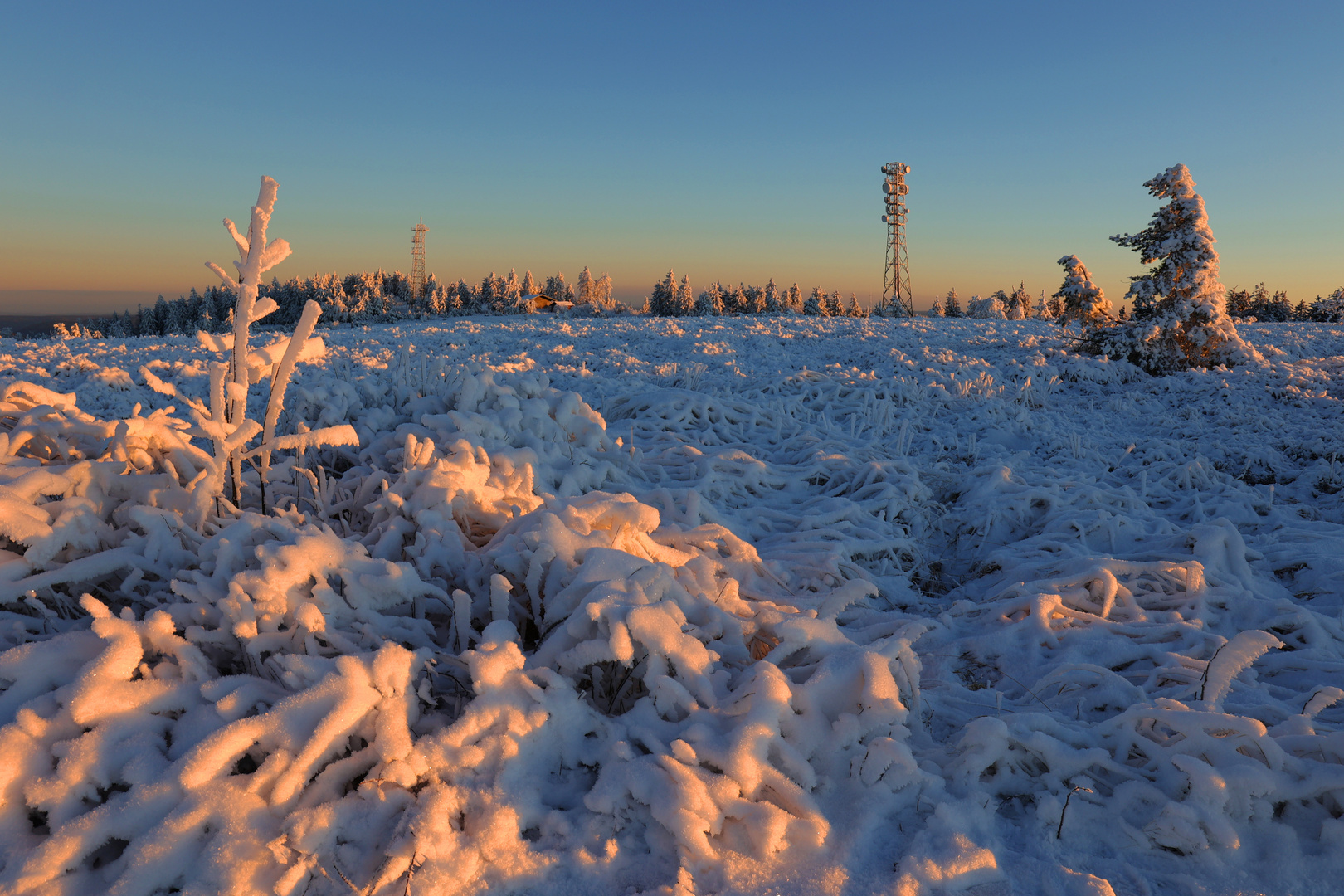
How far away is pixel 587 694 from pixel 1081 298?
18301mm

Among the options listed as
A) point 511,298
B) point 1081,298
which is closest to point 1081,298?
point 1081,298

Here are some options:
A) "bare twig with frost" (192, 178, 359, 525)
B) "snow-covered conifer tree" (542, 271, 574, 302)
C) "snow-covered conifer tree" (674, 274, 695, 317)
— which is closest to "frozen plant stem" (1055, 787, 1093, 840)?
"bare twig with frost" (192, 178, 359, 525)

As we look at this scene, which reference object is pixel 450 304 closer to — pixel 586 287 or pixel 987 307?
pixel 586 287

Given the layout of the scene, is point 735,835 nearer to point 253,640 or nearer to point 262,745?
point 262,745

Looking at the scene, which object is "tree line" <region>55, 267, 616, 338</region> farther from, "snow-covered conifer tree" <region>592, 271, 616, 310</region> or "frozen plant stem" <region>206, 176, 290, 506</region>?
"frozen plant stem" <region>206, 176, 290, 506</region>

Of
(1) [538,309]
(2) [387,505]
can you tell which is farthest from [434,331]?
(1) [538,309]

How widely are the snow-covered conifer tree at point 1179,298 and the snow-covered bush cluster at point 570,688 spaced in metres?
11.4

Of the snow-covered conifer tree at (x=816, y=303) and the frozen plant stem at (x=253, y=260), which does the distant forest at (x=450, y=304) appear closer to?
the snow-covered conifer tree at (x=816, y=303)

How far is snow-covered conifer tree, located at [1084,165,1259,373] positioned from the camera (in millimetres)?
13516

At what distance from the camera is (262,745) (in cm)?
191

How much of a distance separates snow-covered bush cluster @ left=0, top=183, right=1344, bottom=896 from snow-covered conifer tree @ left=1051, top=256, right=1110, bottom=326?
13.7 metres

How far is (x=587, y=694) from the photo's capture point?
7.69 ft

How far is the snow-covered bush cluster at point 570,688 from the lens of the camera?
1.78m

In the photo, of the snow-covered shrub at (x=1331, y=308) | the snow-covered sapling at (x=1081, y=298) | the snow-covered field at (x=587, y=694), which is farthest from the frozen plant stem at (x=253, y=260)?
the snow-covered shrub at (x=1331, y=308)
